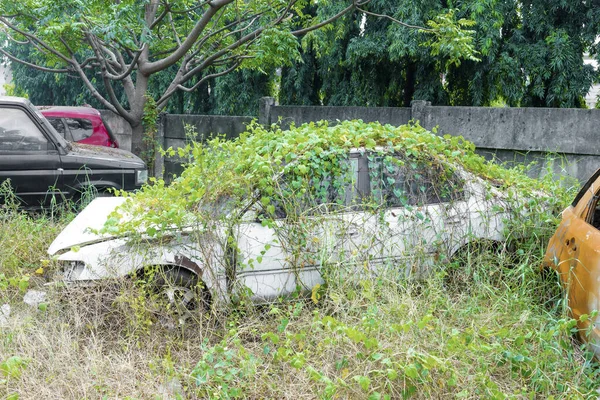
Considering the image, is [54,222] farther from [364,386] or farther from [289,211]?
[364,386]

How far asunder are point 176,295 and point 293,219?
1.07 metres

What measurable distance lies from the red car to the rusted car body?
31.0 feet

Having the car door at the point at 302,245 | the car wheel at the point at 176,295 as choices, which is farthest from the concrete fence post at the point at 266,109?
the car wheel at the point at 176,295

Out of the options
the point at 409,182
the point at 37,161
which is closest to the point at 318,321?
the point at 409,182

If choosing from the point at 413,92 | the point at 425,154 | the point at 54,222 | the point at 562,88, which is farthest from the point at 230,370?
the point at 413,92

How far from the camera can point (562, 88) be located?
39.0 feet

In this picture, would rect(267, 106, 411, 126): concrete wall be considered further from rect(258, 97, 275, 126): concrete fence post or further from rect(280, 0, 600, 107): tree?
rect(280, 0, 600, 107): tree

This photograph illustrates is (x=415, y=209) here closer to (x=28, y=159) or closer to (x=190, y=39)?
(x=28, y=159)

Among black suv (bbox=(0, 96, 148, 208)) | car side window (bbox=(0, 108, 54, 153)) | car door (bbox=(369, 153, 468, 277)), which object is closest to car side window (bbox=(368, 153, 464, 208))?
car door (bbox=(369, 153, 468, 277))

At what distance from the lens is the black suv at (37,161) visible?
26.2 ft

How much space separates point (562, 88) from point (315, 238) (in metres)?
8.21

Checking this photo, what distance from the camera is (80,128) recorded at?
1263cm

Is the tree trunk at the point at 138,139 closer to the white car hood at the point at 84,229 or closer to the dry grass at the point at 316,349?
the white car hood at the point at 84,229

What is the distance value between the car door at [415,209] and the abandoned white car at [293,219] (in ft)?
0.03
